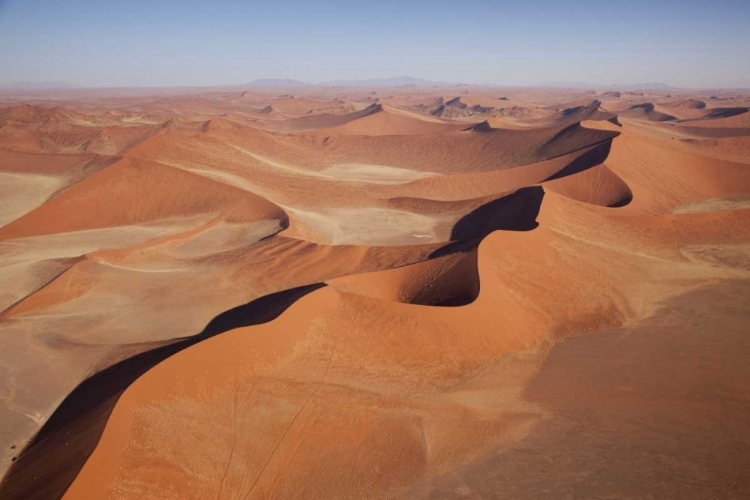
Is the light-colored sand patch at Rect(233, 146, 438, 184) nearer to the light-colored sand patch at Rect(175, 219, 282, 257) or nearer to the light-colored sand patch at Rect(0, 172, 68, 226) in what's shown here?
the light-colored sand patch at Rect(175, 219, 282, 257)

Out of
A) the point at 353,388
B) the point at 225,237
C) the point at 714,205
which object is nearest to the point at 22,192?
the point at 225,237

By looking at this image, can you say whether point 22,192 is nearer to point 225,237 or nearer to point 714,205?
point 225,237

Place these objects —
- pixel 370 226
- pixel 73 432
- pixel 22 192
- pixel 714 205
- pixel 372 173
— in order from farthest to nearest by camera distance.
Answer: pixel 372 173 → pixel 22 192 → pixel 714 205 → pixel 370 226 → pixel 73 432

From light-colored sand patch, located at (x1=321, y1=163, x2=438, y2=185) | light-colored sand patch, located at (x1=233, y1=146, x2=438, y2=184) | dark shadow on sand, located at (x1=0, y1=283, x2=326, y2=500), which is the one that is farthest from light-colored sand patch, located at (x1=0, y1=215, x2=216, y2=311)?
light-colored sand patch, located at (x1=321, y1=163, x2=438, y2=185)

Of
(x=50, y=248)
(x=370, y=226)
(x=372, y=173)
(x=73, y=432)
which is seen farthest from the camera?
(x=372, y=173)

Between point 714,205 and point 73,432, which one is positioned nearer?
point 73,432

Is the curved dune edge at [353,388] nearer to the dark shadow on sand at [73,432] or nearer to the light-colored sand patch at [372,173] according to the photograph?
the dark shadow on sand at [73,432]

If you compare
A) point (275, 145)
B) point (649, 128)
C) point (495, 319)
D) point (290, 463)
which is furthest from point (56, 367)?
point (649, 128)
